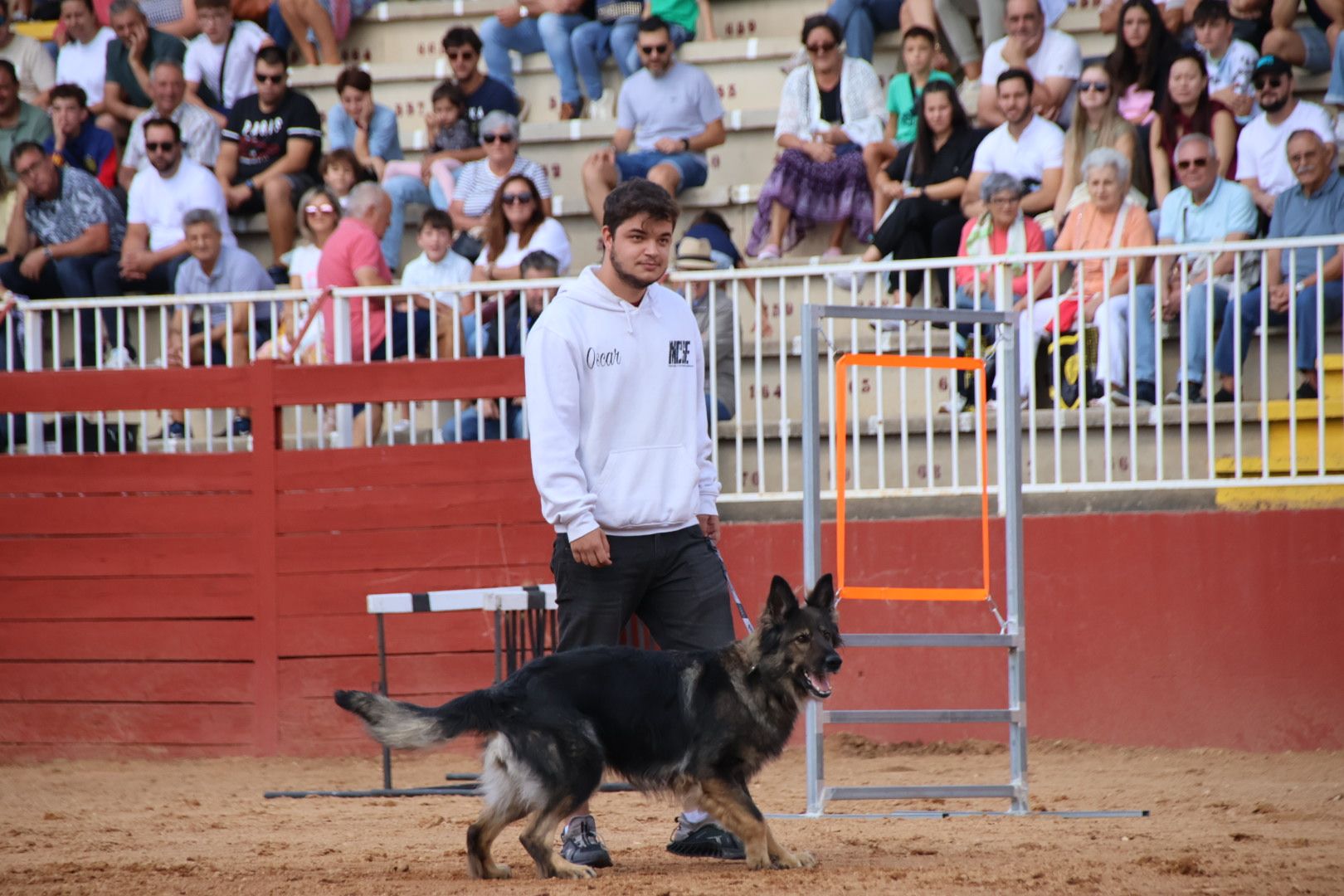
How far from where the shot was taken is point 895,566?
363 inches

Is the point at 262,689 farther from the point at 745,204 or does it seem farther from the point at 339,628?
the point at 745,204

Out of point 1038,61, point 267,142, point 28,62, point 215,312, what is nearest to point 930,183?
point 1038,61

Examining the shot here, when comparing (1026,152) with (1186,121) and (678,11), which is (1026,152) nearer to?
(1186,121)

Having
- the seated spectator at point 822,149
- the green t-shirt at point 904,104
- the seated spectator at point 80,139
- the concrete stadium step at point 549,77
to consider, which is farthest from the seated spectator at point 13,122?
the green t-shirt at point 904,104

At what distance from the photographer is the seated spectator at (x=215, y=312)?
10.1 metres

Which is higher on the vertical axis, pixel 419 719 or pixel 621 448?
pixel 621 448

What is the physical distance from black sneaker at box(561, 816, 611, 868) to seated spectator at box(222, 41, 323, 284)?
8.12m

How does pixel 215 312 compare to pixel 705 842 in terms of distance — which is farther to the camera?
pixel 215 312

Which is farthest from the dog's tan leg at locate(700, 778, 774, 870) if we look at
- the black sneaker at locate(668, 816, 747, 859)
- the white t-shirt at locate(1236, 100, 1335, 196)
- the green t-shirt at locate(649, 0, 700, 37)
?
the green t-shirt at locate(649, 0, 700, 37)

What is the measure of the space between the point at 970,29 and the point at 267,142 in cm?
558

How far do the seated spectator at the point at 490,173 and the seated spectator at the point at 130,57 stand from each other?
3344 millimetres

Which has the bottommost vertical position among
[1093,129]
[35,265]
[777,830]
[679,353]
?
[777,830]

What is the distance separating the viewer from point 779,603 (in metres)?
5.41

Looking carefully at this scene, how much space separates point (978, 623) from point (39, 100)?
9769mm
